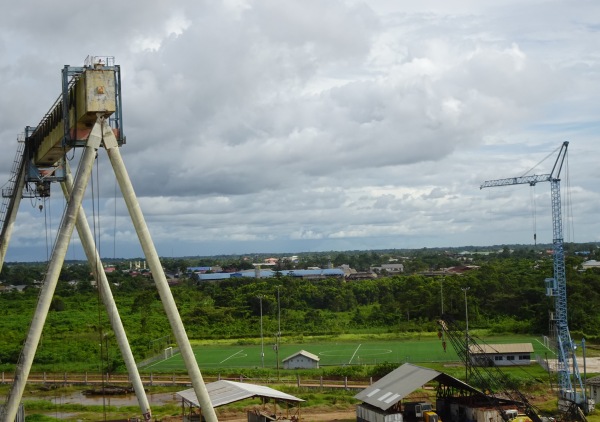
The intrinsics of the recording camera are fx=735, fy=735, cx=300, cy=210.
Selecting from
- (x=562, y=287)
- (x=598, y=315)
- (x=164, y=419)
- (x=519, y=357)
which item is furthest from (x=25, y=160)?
(x=598, y=315)

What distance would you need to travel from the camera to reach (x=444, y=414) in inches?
1253

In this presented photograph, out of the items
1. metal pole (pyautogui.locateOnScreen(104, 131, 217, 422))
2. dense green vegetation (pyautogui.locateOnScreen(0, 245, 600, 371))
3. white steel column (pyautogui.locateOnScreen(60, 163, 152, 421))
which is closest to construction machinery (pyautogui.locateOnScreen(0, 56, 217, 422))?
metal pole (pyautogui.locateOnScreen(104, 131, 217, 422))

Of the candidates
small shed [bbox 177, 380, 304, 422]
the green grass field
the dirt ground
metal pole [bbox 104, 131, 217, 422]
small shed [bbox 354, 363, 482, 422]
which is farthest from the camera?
the green grass field

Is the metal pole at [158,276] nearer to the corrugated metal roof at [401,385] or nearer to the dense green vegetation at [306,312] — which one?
the corrugated metal roof at [401,385]

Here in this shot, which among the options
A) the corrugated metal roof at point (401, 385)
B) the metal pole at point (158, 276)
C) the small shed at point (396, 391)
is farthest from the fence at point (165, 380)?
the metal pole at point (158, 276)

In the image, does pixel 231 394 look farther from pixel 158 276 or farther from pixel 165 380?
pixel 165 380

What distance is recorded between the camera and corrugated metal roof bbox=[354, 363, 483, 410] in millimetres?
29281

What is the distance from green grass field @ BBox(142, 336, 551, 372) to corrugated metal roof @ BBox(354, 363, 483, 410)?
2065 centimetres

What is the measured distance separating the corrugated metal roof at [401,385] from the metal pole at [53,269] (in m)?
14.9

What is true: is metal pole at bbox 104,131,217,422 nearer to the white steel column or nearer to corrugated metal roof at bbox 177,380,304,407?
the white steel column

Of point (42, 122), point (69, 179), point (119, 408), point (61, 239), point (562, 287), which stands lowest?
point (119, 408)

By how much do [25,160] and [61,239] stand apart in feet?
24.7

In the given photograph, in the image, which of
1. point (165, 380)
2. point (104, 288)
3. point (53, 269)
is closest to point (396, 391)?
point (104, 288)

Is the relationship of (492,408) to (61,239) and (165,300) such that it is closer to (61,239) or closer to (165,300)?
(165,300)
